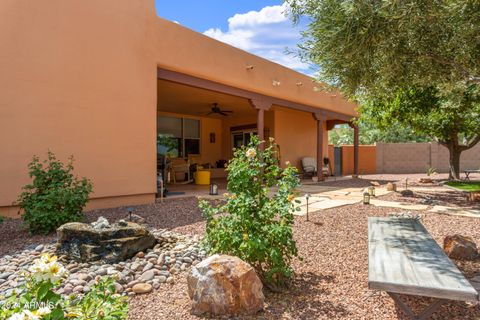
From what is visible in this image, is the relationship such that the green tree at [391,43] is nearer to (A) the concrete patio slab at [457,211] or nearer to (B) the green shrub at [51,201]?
(A) the concrete patio slab at [457,211]

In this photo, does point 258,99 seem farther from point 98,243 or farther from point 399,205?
point 98,243

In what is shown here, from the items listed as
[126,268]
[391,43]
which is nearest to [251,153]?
[126,268]

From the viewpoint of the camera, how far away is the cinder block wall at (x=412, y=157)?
745 inches

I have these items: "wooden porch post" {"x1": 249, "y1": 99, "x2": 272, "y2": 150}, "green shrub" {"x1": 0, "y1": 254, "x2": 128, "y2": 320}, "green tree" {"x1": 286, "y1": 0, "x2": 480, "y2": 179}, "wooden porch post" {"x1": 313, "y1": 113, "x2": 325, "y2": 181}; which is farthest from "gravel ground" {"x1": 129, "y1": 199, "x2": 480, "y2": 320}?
"wooden porch post" {"x1": 313, "y1": 113, "x2": 325, "y2": 181}

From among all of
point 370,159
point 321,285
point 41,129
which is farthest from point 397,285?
point 370,159

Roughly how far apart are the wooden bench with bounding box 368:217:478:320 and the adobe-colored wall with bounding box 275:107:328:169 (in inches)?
390

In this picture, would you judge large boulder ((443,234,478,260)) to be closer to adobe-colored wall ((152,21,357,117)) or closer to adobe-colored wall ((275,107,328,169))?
adobe-colored wall ((152,21,357,117))

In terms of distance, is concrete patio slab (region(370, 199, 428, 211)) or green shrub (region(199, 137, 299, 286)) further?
concrete patio slab (region(370, 199, 428, 211))

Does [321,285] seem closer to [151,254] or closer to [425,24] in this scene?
[151,254]

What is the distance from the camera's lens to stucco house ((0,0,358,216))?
5.12m

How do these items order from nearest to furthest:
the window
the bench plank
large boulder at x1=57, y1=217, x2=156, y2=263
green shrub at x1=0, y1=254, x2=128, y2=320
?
green shrub at x1=0, y1=254, x2=128, y2=320
the bench plank
large boulder at x1=57, y1=217, x2=156, y2=263
the window

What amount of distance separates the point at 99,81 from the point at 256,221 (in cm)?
460

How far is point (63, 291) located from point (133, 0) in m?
5.72

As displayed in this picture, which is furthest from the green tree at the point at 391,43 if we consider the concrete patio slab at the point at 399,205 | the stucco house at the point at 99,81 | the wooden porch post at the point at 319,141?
the wooden porch post at the point at 319,141
